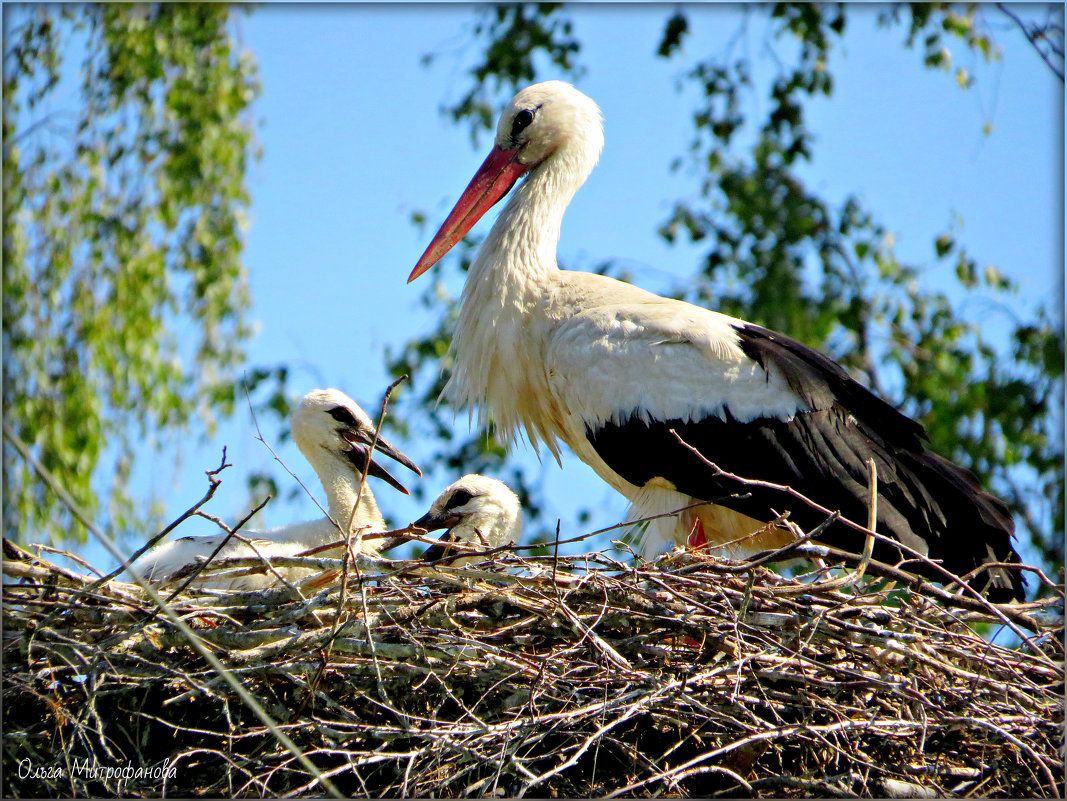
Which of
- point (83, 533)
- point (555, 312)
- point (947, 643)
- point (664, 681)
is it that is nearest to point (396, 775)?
point (664, 681)

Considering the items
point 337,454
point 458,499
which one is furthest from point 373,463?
point 458,499

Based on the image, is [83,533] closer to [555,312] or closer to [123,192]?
[123,192]

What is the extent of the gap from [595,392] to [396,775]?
4.27ft

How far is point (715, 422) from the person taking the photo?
3.42 meters

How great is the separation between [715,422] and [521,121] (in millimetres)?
1244

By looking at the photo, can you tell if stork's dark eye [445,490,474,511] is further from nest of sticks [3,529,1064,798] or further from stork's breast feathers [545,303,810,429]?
nest of sticks [3,529,1064,798]

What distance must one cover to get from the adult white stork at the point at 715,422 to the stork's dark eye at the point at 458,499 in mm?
381

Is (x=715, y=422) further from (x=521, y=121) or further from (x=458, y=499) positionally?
(x=521, y=121)

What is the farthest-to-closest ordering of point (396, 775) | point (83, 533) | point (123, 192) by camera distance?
point (123, 192), point (83, 533), point (396, 775)

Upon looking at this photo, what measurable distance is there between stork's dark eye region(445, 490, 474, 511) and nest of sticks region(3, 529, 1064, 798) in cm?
79

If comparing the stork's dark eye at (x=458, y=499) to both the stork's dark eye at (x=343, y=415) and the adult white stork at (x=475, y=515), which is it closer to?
the adult white stork at (x=475, y=515)

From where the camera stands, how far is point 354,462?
11.9ft

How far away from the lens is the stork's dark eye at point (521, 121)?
3.96m

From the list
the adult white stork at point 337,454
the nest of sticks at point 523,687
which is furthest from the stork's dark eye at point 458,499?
the nest of sticks at point 523,687
